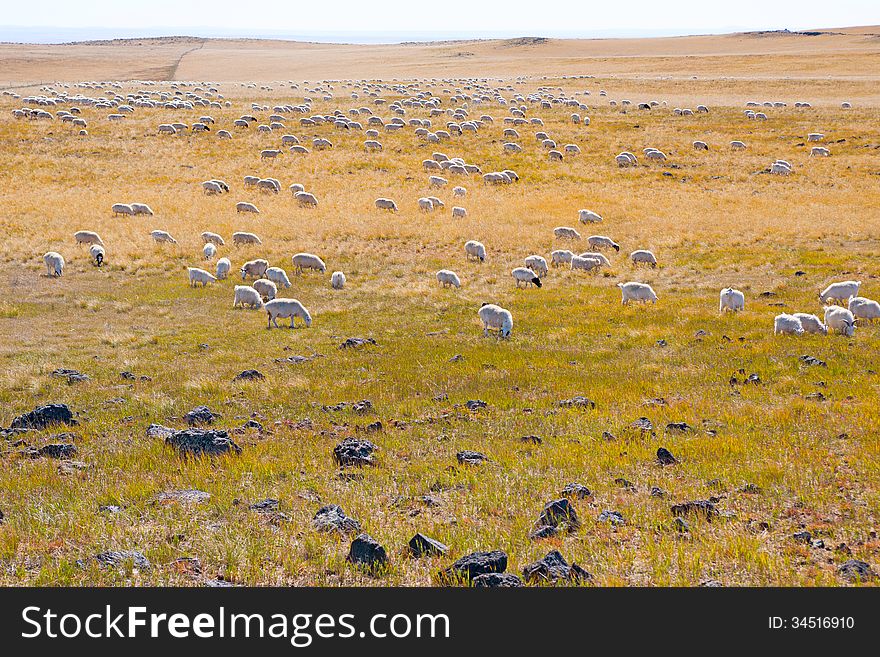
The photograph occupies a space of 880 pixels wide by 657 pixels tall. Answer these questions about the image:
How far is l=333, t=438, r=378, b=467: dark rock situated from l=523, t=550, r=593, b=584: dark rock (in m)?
3.55

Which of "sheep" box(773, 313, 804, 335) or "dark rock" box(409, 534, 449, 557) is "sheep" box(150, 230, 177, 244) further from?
"dark rock" box(409, 534, 449, 557)

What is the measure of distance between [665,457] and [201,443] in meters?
6.10

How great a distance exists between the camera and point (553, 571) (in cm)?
665

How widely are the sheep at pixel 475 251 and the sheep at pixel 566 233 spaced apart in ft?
14.5

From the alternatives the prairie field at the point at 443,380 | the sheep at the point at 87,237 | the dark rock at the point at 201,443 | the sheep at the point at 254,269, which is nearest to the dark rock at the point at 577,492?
the prairie field at the point at 443,380

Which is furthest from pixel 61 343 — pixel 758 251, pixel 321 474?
pixel 758 251

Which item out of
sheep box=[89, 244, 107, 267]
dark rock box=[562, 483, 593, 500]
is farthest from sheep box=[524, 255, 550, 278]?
dark rock box=[562, 483, 593, 500]

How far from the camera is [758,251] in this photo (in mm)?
28484

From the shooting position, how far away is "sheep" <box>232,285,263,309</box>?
21906mm

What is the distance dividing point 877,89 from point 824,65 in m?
34.5

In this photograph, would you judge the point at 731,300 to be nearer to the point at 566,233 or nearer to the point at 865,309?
the point at 865,309
